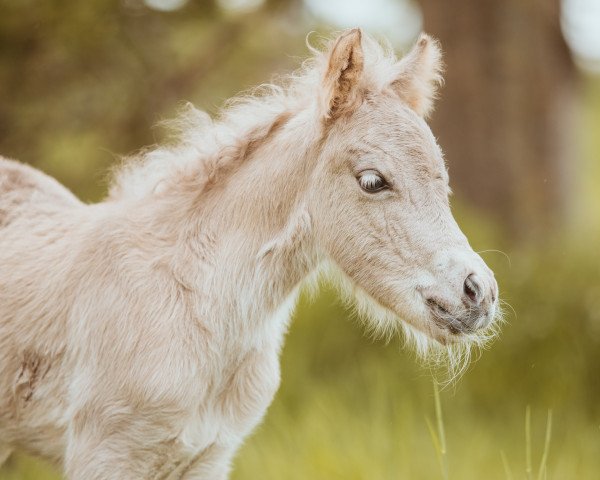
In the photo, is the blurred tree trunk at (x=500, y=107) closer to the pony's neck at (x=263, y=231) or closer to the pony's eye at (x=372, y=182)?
the pony's neck at (x=263, y=231)

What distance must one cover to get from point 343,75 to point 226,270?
0.86 metres

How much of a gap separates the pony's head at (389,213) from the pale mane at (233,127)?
0.35ft

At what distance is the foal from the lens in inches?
127

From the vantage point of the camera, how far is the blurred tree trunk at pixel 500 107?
29.0ft

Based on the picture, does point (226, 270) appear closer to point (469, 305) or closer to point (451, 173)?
point (469, 305)

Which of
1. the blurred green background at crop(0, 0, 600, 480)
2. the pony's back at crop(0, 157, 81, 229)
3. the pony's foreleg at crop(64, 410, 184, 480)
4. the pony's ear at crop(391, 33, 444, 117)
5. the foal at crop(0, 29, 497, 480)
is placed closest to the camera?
the foal at crop(0, 29, 497, 480)

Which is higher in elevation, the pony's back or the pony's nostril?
the pony's nostril

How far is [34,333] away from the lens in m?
3.68

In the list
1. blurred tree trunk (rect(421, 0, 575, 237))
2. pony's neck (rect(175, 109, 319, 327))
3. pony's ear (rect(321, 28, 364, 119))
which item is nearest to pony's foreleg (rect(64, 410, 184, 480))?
pony's neck (rect(175, 109, 319, 327))

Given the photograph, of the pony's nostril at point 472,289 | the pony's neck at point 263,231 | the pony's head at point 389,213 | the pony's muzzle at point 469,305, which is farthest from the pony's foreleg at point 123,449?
the pony's nostril at point 472,289

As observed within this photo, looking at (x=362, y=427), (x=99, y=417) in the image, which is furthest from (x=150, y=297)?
(x=362, y=427)

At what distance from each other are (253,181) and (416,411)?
332 cm

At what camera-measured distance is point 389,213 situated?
10.6 ft

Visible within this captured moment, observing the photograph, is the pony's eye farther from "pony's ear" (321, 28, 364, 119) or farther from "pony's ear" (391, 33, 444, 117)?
"pony's ear" (391, 33, 444, 117)
